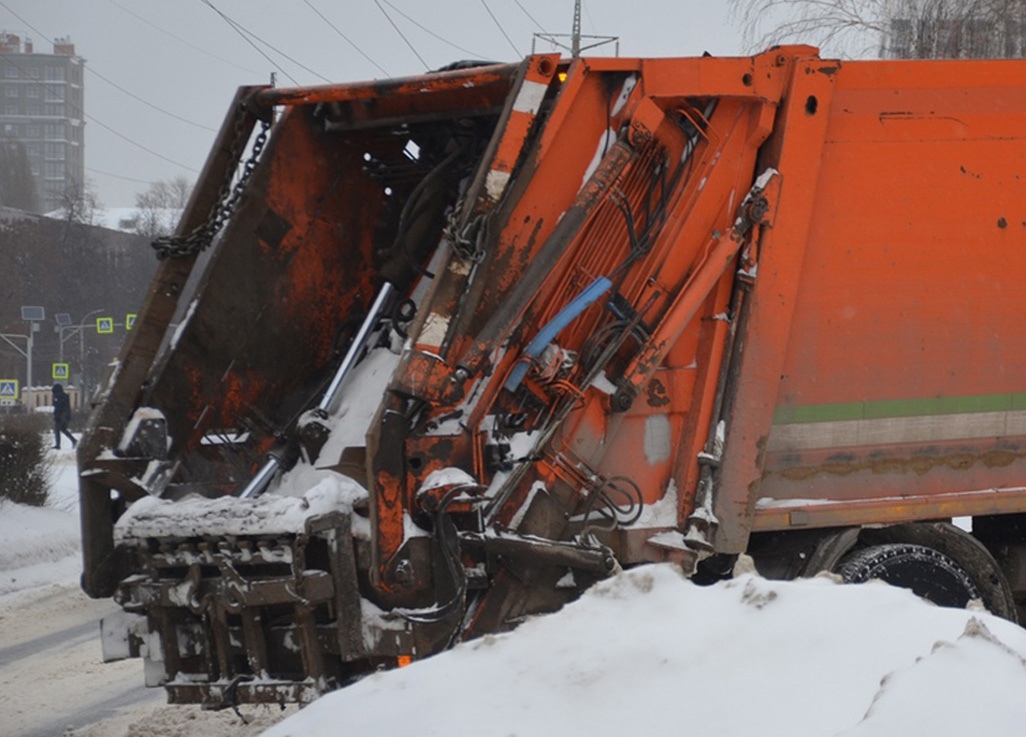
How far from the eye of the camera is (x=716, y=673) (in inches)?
105

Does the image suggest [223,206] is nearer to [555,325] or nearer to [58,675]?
[555,325]

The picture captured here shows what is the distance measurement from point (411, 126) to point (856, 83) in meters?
1.90

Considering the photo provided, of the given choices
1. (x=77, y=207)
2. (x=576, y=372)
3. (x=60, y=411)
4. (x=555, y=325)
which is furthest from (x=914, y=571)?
(x=77, y=207)

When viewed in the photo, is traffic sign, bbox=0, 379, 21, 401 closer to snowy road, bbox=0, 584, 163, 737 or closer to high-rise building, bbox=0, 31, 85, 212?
snowy road, bbox=0, 584, 163, 737

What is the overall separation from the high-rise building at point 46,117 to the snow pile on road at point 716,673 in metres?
53.1

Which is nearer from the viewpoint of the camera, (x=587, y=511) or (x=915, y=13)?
(x=587, y=511)

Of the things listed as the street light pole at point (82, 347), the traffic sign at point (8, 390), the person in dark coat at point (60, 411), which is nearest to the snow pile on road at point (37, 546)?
the person in dark coat at point (60, 411)

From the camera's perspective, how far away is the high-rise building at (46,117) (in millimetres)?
55438

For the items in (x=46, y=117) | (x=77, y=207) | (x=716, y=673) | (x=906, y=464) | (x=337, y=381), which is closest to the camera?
(x=716, y=673)

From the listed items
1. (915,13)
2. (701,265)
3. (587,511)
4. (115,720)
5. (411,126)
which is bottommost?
(115,720)

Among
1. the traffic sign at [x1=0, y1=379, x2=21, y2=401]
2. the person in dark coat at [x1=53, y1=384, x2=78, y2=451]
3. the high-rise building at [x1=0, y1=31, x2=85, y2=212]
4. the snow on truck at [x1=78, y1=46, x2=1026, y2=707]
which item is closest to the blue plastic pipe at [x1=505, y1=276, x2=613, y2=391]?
the snow on truck at [x1=78, y1=46, x2=1026, y2=707]

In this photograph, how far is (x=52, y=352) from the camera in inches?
1404

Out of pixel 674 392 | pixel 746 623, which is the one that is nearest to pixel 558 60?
pixel 674 392

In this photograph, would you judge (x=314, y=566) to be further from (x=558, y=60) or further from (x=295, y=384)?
(x=558, y=60)
